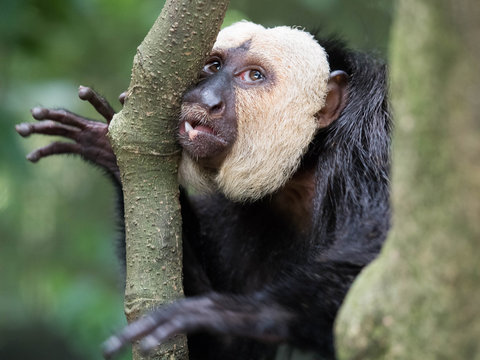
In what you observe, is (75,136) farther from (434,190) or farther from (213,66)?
(434,190)

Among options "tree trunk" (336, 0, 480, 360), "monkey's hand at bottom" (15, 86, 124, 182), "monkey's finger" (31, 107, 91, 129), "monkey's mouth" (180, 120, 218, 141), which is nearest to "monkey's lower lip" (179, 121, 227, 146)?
"monkey's mouth" (180, 120, 218, 141)

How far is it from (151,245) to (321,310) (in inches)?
38.2

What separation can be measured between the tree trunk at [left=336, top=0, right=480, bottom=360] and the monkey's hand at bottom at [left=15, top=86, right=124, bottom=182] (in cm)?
273

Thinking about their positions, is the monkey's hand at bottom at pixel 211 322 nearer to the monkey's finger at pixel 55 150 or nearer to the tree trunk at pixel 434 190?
the tree trunk at pixel 434 190

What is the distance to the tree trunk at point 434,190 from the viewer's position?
5.49 feet

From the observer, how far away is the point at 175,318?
2766 millimetres

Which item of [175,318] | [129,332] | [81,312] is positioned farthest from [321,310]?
[81,312]

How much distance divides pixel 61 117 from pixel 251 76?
1.22m

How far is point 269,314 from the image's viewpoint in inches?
114

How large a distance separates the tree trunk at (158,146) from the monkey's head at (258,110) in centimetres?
40

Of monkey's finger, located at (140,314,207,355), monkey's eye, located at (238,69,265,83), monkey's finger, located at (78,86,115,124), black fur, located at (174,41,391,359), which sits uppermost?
monkey's eye, located at (238,69,265,83)

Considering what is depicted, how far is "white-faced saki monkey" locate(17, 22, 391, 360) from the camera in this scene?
3455 millimetres

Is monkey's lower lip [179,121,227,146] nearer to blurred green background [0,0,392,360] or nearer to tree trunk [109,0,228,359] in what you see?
tree trunk [109,0,228,359]

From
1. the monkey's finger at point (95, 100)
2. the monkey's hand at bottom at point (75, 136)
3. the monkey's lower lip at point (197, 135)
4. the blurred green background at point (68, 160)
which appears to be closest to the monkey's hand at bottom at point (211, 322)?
the monkey's lower lip at point (197, 135)
